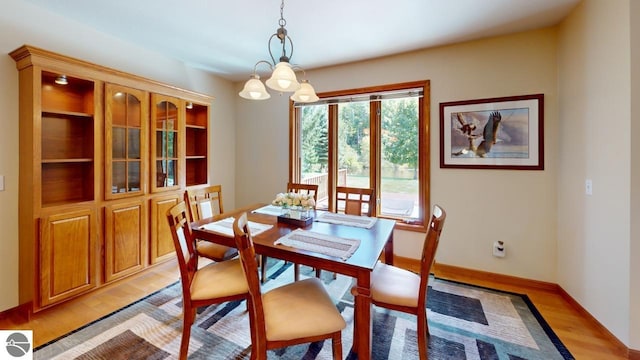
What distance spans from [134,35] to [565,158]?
14.1 feet

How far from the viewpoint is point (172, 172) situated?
3027 mm

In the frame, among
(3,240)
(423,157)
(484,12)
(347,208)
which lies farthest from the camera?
(423,157)

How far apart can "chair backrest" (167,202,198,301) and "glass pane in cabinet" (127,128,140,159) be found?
1.37 m

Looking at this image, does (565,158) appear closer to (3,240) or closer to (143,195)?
(143,195)

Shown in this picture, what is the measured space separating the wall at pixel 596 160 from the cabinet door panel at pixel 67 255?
4027mm

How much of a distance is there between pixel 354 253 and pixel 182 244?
43.4 inches

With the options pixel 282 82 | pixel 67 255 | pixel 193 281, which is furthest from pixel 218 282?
pixel 67 255

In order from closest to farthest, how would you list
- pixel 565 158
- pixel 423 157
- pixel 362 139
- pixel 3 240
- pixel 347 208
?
pixel 3 240 < pixel 565 158 < pixel 347 208 < pixel 423 157 < pixel 362 139

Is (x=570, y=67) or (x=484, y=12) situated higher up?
(x=484, y=12)

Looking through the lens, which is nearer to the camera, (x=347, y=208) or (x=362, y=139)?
(x=347, y=208)

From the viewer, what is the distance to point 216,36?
267cm

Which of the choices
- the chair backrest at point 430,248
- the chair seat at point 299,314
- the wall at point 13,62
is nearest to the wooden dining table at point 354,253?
the chair seat at point 299,314

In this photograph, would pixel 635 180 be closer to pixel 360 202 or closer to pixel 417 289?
pixel 417 289

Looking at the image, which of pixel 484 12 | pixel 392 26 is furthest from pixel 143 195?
pixel 484 12
